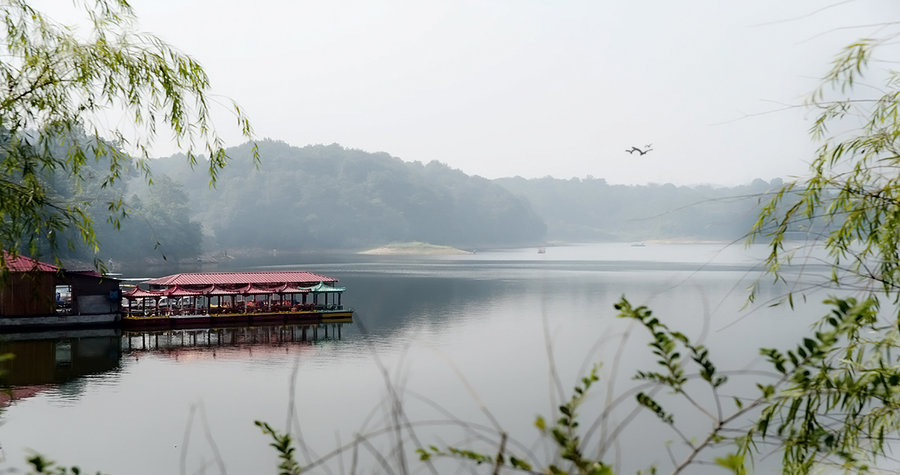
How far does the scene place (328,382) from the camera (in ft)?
68.2

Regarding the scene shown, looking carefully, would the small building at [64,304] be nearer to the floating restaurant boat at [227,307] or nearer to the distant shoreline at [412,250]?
the floating restaurant boat at [227,307]

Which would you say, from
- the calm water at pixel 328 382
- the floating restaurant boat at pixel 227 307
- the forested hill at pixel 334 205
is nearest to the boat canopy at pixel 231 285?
the floating restaurant boat at pixel 227 307

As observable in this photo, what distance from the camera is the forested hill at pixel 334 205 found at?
433 ft

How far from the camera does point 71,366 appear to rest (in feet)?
73.5

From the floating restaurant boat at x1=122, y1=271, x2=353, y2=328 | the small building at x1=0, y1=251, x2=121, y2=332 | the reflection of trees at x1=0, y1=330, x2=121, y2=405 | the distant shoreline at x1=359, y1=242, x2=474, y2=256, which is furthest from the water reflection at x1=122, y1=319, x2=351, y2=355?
the distant shoreline at x1=359, y1=242, x2=474, y2=256

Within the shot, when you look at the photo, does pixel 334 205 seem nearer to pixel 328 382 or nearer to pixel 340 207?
pixel 340 207

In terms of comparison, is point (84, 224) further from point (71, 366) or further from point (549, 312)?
point (549, 312)

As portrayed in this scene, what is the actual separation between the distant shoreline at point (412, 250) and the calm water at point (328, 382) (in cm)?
8648

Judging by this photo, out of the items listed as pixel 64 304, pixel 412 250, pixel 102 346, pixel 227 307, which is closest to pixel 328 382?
pixel 102 346

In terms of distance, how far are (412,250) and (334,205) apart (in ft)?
76.4

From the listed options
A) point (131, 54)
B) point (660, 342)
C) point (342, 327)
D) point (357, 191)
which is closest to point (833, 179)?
point (660, 342)

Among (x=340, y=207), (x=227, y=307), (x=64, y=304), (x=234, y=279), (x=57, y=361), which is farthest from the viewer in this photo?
(x=340, y=207)

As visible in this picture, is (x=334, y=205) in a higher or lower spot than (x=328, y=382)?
higher

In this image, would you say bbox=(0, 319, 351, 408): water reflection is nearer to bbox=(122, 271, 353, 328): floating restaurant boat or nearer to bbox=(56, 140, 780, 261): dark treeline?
bbox=(122, 271, 353, 328): floating restaurant boat
